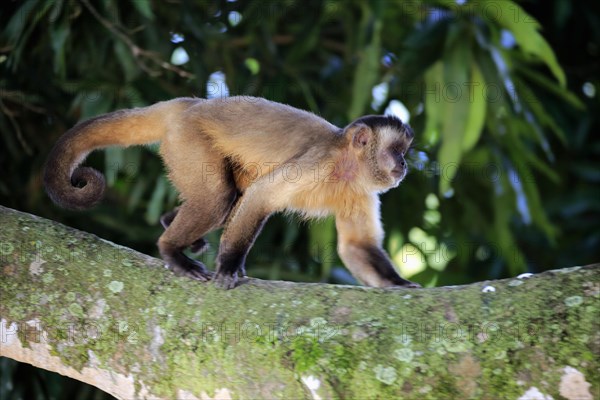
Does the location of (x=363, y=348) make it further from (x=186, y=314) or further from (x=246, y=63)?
(x=246, y=63)

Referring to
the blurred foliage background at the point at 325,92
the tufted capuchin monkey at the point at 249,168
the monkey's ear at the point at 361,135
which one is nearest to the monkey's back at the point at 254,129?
the tufted capuchin monkey at the point at 249,168

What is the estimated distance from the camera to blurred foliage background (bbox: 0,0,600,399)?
6.35 m

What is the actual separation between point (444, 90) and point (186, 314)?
379 cm

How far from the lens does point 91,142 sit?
16.5ft

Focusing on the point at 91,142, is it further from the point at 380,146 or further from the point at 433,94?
the point at 433,94

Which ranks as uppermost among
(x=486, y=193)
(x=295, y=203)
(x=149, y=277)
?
(x=149, y=277)

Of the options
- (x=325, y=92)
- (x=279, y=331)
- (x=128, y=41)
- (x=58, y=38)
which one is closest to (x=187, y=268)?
(x=279, y=331)

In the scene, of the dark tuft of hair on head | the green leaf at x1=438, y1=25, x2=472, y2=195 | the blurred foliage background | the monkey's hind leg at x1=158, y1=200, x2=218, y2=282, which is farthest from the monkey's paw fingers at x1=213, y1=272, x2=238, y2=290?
the green leaf at x1=438, y1=25, x2=472, y2=195

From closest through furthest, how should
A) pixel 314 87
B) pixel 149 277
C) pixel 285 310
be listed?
pixel 285 310, pixel 149 277, pixel 314 87

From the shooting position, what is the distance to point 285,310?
3.28 meters

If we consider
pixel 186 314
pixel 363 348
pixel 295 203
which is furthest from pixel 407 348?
pixel 295 203

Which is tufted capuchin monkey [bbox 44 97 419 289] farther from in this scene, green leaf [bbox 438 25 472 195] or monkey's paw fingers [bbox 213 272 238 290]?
green leaf [bbox 438 25 472 195]

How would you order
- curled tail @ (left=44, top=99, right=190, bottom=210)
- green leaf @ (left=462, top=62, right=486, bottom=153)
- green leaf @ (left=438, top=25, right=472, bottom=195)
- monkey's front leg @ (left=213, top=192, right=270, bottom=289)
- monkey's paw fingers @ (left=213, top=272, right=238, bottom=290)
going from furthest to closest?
green leaf @ (left=462, top=62, right=486, bottom=153)
green leaf @ (left=438, top=25, right=472, bottom=195)
curled tail @ (left=44, top=99, right=190, bottom=210)
monkey's front leg @ (left=213, top=192, right=270, bottom=289)
monkey's paw fingers @ (left=213, top=272, right=238, bottom=290)

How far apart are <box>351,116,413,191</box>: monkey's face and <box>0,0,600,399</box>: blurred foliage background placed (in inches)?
41.7
